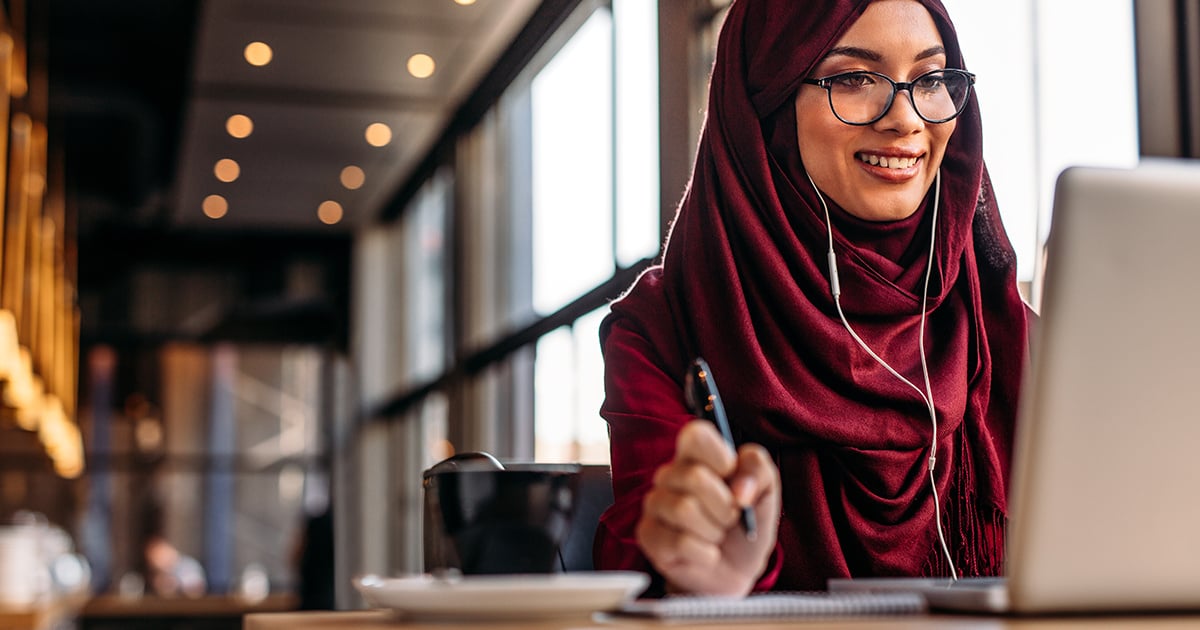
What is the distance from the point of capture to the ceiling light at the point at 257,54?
21.2ft

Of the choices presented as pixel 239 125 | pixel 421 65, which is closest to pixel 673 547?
pixel 421 65

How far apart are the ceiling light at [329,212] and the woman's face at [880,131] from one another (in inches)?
317

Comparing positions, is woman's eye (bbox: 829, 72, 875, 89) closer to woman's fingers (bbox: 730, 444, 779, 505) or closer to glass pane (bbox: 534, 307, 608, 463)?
woman's fingers (bbox: 730, 444, 779, 505)

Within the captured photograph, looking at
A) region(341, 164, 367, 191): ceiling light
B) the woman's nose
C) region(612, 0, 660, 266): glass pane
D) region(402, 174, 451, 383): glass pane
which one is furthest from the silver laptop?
region(341, 164, 367, 191): ceiling light

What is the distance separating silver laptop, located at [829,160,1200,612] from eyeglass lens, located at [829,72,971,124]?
1.18 meters

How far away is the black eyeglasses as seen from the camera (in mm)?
2119

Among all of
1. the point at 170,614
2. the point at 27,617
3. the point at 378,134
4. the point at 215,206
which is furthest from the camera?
the point at 215,206

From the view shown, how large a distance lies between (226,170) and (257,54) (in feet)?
7.98

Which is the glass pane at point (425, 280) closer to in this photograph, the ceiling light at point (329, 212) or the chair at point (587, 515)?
the ceiling light at point (329, 212)

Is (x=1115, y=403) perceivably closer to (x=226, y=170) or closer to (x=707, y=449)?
(x=707, y=449)

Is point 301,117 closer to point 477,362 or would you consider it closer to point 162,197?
point 477,362

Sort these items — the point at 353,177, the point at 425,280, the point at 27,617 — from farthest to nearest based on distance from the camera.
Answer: the point at 425,280
the point at 353,177
the point at 27,617

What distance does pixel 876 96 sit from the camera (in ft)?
6.97

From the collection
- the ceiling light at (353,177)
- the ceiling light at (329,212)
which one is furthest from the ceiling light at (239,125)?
the ceiling light at (329,212)
